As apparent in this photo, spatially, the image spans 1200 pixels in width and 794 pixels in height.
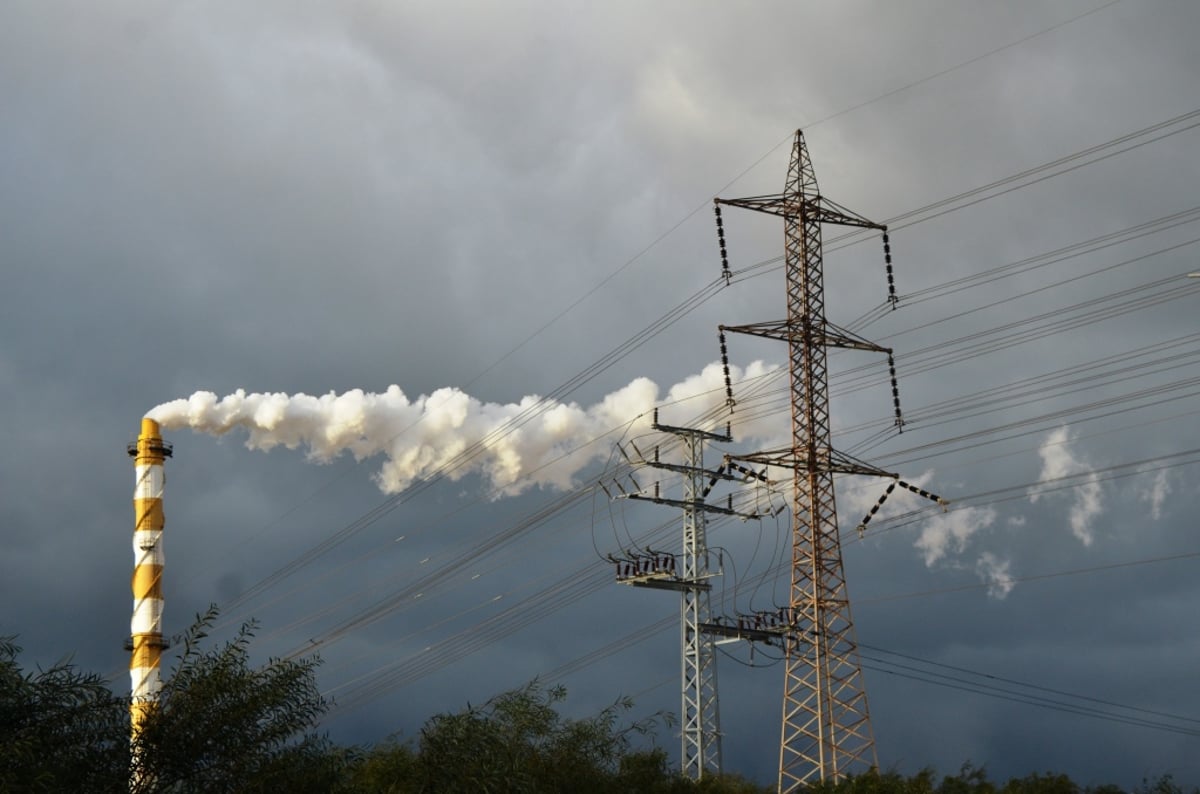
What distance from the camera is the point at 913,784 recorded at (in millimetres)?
61312

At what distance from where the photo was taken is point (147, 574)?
88.1 meters

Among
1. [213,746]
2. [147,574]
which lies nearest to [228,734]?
[213,746]

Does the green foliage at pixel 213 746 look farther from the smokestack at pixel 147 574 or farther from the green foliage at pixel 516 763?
the smokestack at pixel 147 574

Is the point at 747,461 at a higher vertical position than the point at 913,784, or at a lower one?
higher

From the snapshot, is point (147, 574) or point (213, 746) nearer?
point (213, 746)

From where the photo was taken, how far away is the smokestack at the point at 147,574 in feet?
287

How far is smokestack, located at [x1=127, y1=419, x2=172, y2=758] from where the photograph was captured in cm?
8756

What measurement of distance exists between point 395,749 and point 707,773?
17.2 meters

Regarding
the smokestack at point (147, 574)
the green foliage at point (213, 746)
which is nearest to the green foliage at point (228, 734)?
the green foliage at point (213, 746)

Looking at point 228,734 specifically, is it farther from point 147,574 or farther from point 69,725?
point 147,574

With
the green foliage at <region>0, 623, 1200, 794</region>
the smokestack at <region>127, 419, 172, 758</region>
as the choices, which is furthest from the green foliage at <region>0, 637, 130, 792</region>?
the smokestack at <region>127, 419, 172, 758</region>

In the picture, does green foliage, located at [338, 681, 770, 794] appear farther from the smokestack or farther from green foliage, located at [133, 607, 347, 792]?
the smokestack

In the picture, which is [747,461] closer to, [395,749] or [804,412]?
[804,412]

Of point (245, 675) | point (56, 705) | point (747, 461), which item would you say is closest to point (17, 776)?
point (56, 705)
